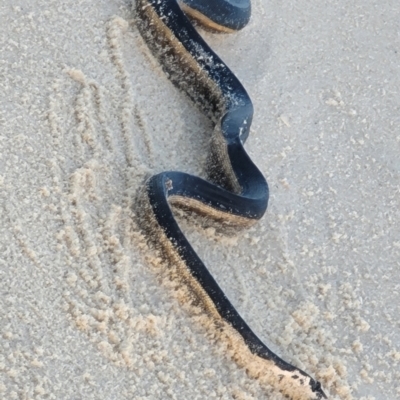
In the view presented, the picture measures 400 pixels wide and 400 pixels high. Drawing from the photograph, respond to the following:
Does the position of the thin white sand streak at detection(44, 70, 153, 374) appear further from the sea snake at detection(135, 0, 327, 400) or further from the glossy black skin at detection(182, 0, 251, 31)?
the glossy black skin at detection(182, 0, 251, 31)

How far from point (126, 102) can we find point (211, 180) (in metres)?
0.34

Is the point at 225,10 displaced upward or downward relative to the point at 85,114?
upward

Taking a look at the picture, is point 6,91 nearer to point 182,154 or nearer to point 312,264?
point 182,154

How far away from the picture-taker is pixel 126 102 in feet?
7.21

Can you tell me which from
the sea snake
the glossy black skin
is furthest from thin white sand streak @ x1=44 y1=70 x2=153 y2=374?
the glossy black skin

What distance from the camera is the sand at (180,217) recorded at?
1.71 m

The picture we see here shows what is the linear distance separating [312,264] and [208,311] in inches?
15.7

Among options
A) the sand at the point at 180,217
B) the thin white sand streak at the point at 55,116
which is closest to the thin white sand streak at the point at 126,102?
the sand at the point at 180,217

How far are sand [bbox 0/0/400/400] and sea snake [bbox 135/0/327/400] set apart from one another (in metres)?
0.04

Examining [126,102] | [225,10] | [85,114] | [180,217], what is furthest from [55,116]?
[225,10]

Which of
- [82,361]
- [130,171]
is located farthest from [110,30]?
[82,361]

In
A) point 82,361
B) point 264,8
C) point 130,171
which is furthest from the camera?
point 264,8

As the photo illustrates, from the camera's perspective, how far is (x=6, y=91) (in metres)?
2.08

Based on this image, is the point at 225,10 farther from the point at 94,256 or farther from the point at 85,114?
the point at 94,256
